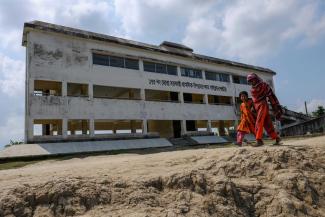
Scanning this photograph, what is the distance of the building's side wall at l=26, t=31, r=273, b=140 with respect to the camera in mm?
23344

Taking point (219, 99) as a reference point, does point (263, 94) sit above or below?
below

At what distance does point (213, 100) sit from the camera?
127ft

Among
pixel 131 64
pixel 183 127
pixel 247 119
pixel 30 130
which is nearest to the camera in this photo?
pixel 247 119

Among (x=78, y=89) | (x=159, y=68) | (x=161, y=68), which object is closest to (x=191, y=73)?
(x=161, y=68)

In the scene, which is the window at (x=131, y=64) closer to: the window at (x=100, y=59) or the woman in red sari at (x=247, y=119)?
the window at (x=100, y=59)

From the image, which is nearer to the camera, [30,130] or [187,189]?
[187,189]

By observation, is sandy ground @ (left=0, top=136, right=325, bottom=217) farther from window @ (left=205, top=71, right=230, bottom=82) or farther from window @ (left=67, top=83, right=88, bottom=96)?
window @ (left=205, top=71, right=230, bottom=82)

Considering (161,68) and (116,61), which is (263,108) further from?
(161,68)

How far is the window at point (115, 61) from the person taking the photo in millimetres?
26833

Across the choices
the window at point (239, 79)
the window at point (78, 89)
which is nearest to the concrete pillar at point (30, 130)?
the window at point (78, 89)

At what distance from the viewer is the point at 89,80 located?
85.0 ft

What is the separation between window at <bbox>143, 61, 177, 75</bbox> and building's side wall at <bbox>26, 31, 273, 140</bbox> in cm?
43

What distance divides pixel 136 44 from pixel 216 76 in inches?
422

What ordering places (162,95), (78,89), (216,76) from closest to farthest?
(78,89) → (162,95) → (216,76)
